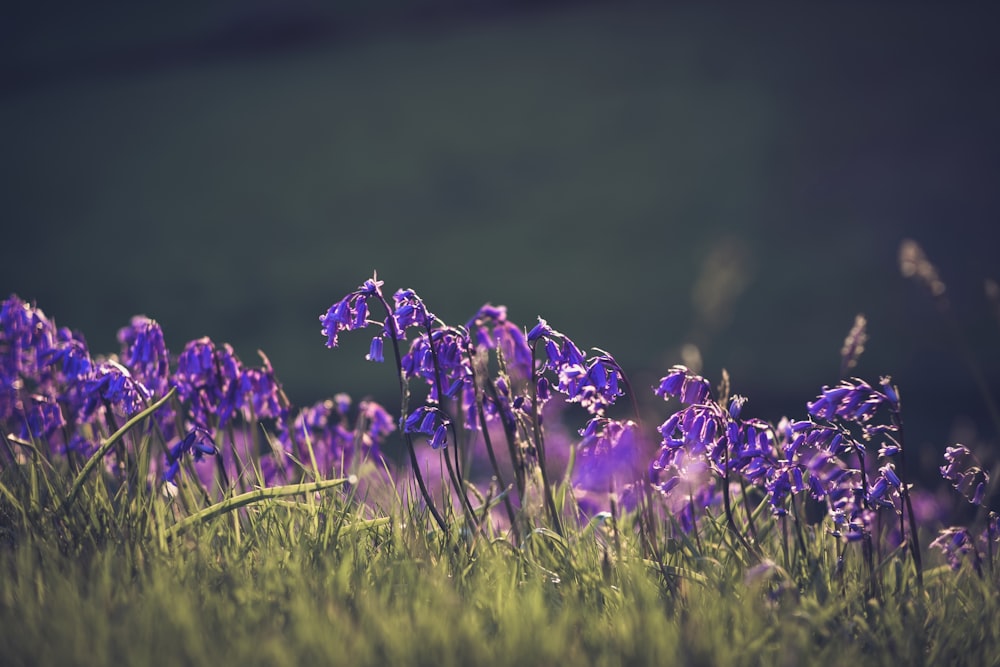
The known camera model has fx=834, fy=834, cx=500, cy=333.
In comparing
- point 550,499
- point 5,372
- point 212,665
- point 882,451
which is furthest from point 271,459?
point 882,451

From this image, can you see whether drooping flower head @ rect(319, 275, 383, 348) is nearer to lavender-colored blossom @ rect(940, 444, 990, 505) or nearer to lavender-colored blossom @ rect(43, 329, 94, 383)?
lavender-colored blossom @ rect(43, 329, 94, 383)

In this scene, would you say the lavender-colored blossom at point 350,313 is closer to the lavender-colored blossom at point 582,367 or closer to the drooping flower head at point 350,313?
the drooping flower head at point 350,313

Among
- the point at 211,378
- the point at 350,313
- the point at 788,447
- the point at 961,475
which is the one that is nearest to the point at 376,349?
the point at 350,313

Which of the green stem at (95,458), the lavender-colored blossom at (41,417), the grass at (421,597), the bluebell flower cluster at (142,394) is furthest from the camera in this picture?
the lavender-colored blossom at (41,417)

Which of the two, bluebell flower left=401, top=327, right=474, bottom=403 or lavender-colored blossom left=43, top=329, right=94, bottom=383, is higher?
lavender-colored blossom left=43, top=329, right=94, bottom=383

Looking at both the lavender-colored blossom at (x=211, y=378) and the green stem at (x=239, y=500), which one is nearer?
the green stem at (x=239, y=500)

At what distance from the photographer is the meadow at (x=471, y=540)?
1795 mm

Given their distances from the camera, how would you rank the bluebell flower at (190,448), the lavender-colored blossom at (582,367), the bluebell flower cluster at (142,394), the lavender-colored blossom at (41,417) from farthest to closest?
the lavender-colored blossom at (41,417) → the bluebell flower cluster at (142,394) → the bluebell flower at (190,448) → the lavender-colored blossom at (582,367)

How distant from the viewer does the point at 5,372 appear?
9.27 feet

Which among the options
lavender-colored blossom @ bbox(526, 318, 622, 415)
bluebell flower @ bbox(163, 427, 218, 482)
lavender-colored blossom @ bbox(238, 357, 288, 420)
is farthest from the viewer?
lavender-colored blossom @ bbox(238, 357, 288, 420)

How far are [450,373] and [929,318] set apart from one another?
7.24 metres

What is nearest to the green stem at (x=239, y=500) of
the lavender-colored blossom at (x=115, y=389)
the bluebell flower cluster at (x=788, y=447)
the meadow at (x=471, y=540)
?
the meadow at (x=471, y=540)

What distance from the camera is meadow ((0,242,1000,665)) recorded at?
179 centimetres

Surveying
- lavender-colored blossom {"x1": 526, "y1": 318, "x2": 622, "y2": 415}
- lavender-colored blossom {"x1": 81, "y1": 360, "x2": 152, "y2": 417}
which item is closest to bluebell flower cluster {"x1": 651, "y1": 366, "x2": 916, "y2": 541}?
lavender-colored blossom {"x1": 526, "y1": 318, "x2": 622, "y2": 415}
